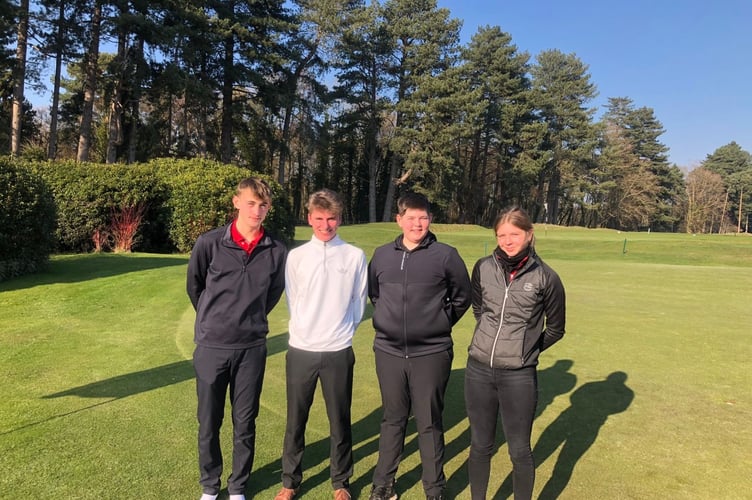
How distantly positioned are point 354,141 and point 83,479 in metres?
45.4

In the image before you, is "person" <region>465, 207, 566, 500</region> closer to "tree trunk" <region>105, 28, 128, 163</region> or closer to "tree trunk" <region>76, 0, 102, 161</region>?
"tree trunk" <region>76, 0, 102, 161</region>

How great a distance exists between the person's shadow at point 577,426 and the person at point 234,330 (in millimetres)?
1646

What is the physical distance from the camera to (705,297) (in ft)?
32.3

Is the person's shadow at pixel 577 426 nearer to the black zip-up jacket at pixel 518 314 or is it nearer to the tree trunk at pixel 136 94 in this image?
the black zip-up jacket at pixel 518 314

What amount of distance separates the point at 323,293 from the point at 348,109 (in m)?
43.1

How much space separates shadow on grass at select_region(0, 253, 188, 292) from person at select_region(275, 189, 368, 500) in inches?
303

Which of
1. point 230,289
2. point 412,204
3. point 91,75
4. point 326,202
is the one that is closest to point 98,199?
point 230,289

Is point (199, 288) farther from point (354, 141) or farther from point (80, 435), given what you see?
point (354, 141)

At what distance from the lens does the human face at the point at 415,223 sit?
2926 millimetres

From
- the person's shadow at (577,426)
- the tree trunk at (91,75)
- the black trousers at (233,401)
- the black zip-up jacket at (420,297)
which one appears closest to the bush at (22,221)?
the black trousers at (233,401)

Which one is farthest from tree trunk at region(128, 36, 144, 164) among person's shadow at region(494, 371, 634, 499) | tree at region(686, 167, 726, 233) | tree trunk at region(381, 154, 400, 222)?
tree at region(686, 167, 726, 233)

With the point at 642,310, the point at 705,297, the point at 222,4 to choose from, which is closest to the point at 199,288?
the point at 642,310

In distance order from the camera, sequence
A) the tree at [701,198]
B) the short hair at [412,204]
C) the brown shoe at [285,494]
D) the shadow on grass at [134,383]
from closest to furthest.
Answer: the brown shoe at [285,494]
the short hair at [412,204]
the shadow on grass at [134,383]
the tree at [701,198]

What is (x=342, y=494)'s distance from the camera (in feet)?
9.51
